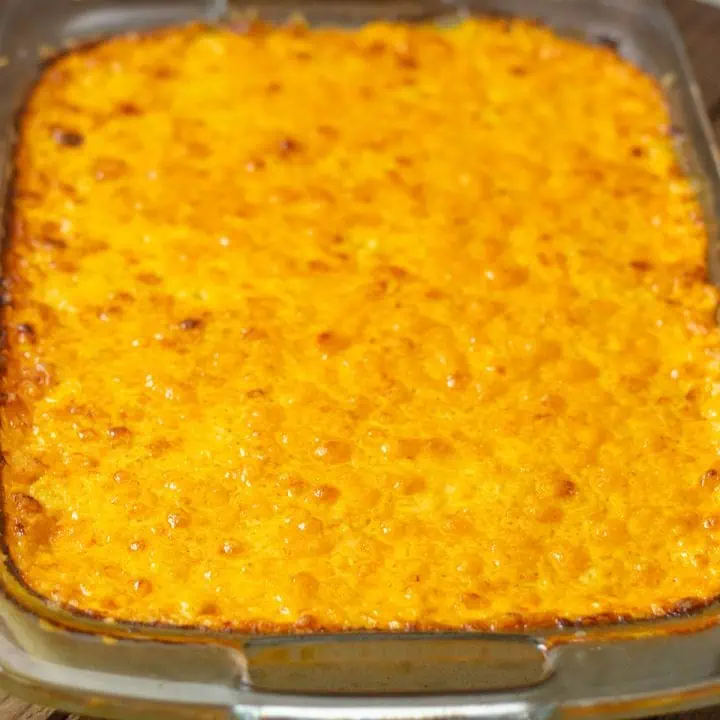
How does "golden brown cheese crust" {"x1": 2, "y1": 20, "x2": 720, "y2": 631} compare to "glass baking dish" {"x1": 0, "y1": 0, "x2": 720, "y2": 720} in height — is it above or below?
above

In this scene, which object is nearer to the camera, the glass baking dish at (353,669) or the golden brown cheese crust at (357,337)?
the glass baking dish at (353,669)

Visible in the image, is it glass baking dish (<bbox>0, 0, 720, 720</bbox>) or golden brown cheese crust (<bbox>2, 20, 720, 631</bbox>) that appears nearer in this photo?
glass baking dish (<bbox>0, 0, 720, 720</bbox>)

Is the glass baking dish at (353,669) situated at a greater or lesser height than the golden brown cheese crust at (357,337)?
lesser

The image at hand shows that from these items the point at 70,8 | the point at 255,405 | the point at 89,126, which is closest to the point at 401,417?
the point at 255,405

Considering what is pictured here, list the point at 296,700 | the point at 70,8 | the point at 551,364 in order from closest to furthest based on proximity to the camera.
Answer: the point at 296,700 < the point at 551,364 < the point at 70,8

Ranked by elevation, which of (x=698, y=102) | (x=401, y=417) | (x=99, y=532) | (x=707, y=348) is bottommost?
(x=99, y=532)

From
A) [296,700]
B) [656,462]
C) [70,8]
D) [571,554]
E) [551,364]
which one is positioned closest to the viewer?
[296,700]

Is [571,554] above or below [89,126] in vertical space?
below

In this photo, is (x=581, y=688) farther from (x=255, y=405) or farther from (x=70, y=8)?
(x=70, y=8)
